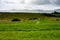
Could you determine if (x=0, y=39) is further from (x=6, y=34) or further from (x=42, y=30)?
(x=42, y=30)

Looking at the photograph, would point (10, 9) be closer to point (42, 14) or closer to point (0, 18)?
point (0, 18)

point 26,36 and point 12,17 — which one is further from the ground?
point 12,17

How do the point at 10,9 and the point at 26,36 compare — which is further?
the point at 10,9

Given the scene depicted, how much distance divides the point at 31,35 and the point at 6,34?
22 cm

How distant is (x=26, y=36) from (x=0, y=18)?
0.47 meters

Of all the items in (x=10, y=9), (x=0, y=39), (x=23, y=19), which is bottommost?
(x=0, y=39)

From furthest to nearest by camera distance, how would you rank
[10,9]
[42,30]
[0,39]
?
1. [10,9]
2. [42,30]
3. [0,39]

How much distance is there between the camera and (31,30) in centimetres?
131

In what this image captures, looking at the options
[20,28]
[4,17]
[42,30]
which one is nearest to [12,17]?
[4,17]

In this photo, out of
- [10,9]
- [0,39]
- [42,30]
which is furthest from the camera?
[10,9]

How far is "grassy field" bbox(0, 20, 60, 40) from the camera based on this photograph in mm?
1199

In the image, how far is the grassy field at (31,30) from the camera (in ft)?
3.93

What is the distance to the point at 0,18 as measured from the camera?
1.54m

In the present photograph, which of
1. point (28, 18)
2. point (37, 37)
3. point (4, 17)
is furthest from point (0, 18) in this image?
point (37, 37)
